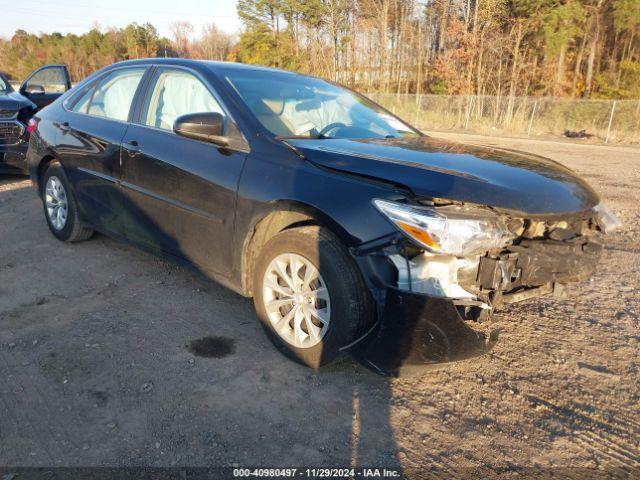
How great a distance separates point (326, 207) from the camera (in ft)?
8.68

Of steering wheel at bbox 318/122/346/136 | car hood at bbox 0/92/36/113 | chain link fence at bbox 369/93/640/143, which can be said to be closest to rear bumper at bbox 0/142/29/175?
car hood at bbox 0/92/36/113

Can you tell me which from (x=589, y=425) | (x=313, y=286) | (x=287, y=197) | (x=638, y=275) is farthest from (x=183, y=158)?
(x=638, y=275)

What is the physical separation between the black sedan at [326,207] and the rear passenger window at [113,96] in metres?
0.02

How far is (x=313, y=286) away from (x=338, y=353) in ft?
1.30

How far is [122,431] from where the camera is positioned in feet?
7.65

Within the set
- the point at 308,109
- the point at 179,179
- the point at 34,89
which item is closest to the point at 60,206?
the point at 179,179

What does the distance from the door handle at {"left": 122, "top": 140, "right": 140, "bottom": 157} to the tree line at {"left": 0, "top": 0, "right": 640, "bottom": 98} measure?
27.7 metres

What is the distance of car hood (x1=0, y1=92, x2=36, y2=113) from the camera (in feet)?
24.8

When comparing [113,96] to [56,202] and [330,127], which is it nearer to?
[56,202]

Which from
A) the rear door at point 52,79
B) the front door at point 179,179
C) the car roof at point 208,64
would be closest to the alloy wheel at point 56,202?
the front door at point 179,179

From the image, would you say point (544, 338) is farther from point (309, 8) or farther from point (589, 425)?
point (309, 8)

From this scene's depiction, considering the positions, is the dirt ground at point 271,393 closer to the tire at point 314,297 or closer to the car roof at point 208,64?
the tire at point 314,297

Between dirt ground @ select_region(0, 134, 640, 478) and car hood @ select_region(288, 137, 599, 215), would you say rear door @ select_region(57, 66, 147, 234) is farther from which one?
car hood @ select_region(288, 137, 599, 215)

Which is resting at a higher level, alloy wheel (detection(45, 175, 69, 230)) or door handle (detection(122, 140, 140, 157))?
door handle (detection(122, 140, 140, 157))
